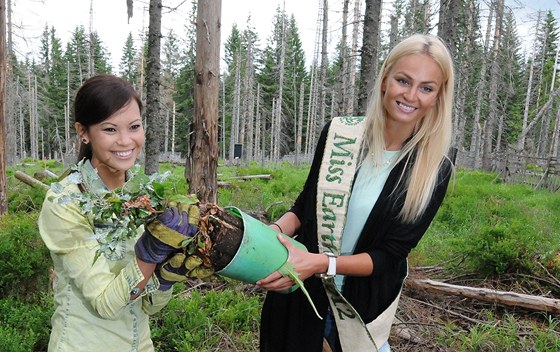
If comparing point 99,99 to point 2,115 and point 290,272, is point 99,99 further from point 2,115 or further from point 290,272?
point 2,115

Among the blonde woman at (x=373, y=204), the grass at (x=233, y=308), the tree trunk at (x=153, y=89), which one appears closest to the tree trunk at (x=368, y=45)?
the grass at (x=233, y=308)

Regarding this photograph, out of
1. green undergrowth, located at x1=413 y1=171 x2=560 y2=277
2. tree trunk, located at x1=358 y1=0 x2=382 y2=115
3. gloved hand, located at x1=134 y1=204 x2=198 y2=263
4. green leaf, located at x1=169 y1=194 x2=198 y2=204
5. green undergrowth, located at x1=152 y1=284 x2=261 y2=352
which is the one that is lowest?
green undergrowth, located at x1=152 y1=284 x2=261 y2=352

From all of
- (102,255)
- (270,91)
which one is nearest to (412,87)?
(102,255)

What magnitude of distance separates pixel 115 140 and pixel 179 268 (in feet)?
1.81

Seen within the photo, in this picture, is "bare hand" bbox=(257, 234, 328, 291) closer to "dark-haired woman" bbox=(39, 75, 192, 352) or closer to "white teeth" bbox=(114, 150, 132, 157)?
"dark-haired woman" bbox=(39, 75, 192, 352)

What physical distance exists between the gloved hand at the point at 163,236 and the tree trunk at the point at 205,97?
135 inches

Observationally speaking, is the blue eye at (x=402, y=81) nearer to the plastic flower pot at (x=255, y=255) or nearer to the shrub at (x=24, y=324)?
the plastic flower pot at (x=255, y=255)

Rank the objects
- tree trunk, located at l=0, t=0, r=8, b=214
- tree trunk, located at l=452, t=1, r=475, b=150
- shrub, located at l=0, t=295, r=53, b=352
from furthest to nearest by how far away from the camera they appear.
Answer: tree trunk, located at l=452, t=1, r=475, b=150 < tree trunk, located at l=0, t=0, r=8, b=214 < shrub, located at l=0, t=295, r=53, b=352

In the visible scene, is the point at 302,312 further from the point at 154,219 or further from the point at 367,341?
the point at 154,219

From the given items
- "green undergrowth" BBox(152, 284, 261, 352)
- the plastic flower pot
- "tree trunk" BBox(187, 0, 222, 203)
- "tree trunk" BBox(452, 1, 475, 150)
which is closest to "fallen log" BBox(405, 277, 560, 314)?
"green undergrowth" BBox(152, 284, 261, 352)

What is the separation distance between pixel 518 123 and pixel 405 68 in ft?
150

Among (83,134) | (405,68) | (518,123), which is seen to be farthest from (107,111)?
(518,123)

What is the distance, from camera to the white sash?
1735 mm

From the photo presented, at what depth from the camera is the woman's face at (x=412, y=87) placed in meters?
1.68
